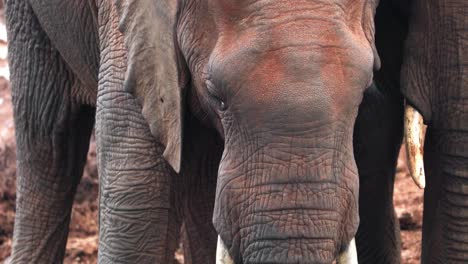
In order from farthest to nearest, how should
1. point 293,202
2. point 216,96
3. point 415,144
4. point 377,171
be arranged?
1. point 377,171
2. point 415,144
3. point 216,96
4. point 293,202

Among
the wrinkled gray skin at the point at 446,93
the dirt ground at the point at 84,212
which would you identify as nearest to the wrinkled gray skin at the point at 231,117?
the wrinkled gray skin at the point at 446,93

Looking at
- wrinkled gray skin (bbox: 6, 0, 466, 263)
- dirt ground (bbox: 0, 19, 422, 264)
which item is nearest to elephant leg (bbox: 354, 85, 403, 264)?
wrinkled gray skin (bbox: 6, 0, 466, 263)

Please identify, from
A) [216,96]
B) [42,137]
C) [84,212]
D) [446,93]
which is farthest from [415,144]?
[84,212]

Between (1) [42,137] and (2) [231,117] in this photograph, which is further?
(1) [42,137]

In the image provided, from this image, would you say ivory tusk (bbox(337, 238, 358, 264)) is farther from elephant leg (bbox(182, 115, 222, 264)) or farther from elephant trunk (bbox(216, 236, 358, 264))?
elephant leg (bbox(182, 115, 222, 264))

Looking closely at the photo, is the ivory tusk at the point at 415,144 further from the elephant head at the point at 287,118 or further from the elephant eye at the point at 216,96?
the elephant eye at the point at 216,96

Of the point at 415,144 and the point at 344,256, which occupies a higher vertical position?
the point at 415,144

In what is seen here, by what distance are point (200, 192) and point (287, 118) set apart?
1.20 metres

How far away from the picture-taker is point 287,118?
18.4 feet

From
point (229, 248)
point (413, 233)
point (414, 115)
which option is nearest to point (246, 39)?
point (229, 248)

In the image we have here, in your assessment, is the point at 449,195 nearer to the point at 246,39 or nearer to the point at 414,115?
the point at 414,115

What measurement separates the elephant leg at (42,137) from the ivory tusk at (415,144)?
1214 millimetres

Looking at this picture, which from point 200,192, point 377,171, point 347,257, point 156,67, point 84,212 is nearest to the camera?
point 347,257

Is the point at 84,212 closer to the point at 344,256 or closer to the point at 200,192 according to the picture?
the point at 200,192
